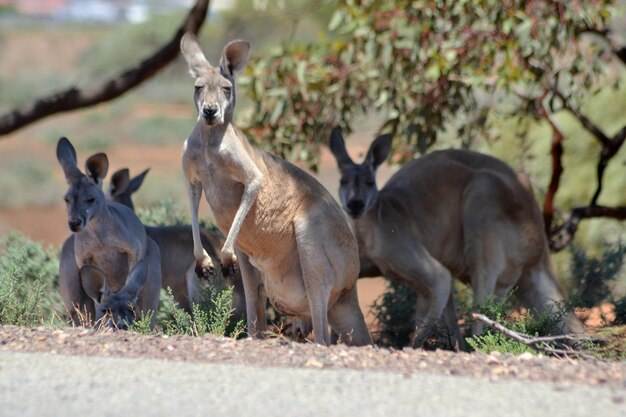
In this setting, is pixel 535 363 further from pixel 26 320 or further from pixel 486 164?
pixel 486 164

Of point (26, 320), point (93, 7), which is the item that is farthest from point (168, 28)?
point (26, 320)

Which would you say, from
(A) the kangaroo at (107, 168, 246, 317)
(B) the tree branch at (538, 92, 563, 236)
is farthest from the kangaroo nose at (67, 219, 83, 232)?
(B) the tree branch at (538, 92, 563, 236)

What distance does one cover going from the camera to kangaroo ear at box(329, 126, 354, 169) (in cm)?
887

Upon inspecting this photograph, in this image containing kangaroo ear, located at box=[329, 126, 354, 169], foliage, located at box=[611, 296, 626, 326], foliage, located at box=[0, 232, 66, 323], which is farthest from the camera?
kangaroo ear, located at box=[329, 126, 354, 169]

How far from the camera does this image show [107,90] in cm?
1112

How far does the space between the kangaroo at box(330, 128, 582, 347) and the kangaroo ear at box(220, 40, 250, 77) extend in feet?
6.51

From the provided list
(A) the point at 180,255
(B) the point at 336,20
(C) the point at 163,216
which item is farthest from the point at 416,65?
(C) the point at 163,216

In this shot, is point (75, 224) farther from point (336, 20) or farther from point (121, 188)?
point (336, 20)

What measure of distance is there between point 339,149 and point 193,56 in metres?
2.42

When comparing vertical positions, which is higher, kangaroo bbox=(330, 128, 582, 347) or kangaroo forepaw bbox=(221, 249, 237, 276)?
kangaroo forepaw bbox=(221, 249, 237, 276)

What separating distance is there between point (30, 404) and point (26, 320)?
2800 millimetres

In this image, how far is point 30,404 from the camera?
4301 mm

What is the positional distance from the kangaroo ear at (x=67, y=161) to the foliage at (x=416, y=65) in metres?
2.46

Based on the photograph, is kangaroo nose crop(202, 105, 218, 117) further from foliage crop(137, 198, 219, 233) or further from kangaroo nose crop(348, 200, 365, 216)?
foliage crop(137, 198, 219, 233)
